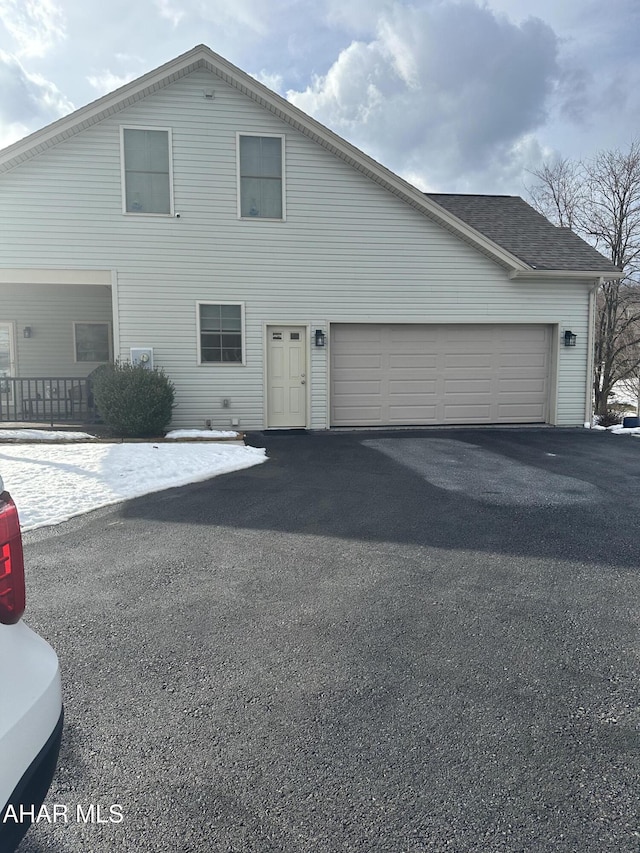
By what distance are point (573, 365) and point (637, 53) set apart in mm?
7550

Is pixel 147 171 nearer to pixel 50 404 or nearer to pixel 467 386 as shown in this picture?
pixel 50 404

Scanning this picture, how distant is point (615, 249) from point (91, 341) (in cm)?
1548

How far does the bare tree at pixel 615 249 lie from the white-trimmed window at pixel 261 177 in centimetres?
1030

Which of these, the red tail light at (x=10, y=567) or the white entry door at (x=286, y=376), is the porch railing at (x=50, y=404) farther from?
the red tail light at (x=10, y=567)

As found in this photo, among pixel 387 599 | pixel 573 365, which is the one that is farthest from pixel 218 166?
pixel 387 599

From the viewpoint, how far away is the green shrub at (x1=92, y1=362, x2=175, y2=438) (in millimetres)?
9438

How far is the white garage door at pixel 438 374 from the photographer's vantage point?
444 inches

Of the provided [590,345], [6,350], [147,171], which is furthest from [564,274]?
[6,350]

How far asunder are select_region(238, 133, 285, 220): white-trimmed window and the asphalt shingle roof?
468 cm

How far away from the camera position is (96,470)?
6.95 m

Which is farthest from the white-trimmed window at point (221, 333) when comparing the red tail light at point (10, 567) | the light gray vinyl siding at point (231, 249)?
the red tail light at point (10, 567)

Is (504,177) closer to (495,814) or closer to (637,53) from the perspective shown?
(637,53)

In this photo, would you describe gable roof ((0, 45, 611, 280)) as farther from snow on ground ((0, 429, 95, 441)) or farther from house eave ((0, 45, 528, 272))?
snow on ground ((0, 429, 95, 441))

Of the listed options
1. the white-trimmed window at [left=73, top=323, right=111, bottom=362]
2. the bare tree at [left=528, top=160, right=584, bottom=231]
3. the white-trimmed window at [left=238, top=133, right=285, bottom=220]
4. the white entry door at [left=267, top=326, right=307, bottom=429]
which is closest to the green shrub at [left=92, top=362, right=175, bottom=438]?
the white entry door at [left=267, top=326, right=307, bottom=429]
